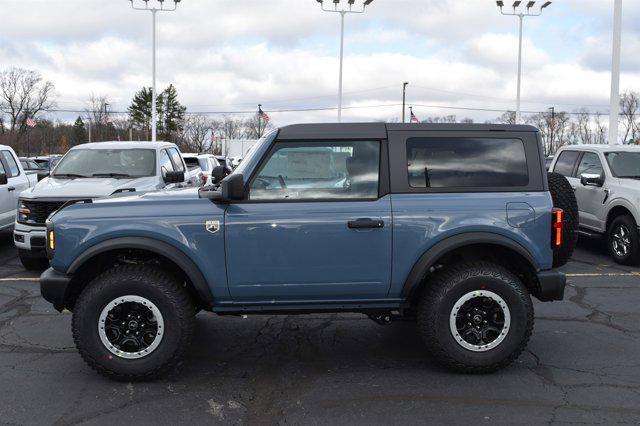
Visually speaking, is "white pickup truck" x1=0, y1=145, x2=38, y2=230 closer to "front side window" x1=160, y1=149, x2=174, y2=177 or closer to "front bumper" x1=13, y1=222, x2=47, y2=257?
"front bumper" x1=13, y1=222, x2=47, y2=257

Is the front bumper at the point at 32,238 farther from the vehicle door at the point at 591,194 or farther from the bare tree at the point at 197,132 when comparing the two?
the bare tree at the point at 197,132

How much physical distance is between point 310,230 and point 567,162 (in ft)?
27.6

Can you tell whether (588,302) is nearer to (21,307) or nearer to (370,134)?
(370,134)

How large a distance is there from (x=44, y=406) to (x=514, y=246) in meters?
3.48

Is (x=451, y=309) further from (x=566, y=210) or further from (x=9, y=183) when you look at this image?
(x=9, y=183)

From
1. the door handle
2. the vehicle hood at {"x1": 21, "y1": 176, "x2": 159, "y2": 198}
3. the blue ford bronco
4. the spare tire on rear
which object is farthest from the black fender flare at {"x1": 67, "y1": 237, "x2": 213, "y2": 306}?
the vehicle hood at {"x1": 21, "y1": 176, "x2": 159, "y2": 198}

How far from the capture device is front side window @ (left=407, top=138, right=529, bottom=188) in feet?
15.6

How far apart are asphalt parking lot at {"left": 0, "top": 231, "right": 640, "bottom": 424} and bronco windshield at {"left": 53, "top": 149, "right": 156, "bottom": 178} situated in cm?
350

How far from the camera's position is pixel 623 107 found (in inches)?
3147

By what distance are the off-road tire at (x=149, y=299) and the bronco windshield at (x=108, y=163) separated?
5.44 m

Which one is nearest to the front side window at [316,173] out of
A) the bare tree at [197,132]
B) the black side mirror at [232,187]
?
the black side mirror at [232,187]

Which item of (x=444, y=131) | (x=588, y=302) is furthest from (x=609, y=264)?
(x=444, y=131)

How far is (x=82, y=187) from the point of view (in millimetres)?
8781

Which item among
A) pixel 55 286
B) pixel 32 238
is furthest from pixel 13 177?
pixel 55 286
